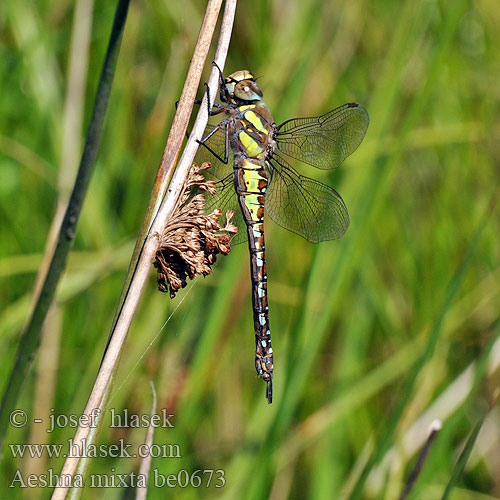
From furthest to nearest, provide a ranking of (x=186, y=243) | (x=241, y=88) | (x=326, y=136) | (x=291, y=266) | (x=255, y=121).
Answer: (x=291, y=266)
(x=326, y=136)
(x=255, y=121)
(x=241, y=88)
(x=186, y=243)

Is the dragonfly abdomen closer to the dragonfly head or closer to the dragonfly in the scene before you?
the dragonfly

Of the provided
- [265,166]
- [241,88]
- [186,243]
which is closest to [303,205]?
[265,166]

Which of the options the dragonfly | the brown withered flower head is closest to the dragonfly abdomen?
the dragonfly

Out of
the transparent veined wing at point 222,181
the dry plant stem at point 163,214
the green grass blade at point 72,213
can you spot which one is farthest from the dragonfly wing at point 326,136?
the green grass blade at point 72,213

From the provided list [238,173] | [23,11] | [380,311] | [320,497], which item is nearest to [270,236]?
[380,311]

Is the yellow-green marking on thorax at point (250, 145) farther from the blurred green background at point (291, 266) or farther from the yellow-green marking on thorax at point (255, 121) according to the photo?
the blurred green background at point (291, 266)

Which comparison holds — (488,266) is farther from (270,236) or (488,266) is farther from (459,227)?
(270,236)

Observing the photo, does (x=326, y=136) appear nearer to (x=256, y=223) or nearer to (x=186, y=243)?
(x=256, y=223)
